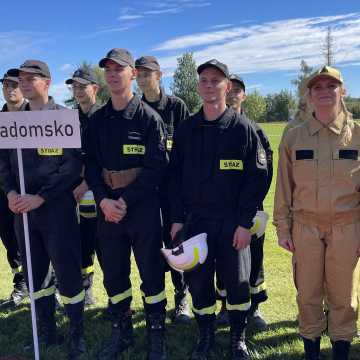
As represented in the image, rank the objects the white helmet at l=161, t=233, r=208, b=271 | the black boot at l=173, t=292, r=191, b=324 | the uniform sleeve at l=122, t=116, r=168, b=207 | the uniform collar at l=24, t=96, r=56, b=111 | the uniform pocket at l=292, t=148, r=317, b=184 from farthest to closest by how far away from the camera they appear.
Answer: the black boot at l=173, t=292, r=191, b=324
the uniform collar at l=24, t=96, r=56, b=111
the uniform sleeve at l=122, t=116, r=168, b=207
the white helmet at l=161, t=233, r=208, b=271
the uniform pocket at l=292, t=148, r=317, b=184

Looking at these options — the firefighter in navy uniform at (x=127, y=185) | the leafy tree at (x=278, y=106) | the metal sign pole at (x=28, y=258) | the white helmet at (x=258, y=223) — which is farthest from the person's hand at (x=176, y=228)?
the leafy tree at (x=278, y=106)

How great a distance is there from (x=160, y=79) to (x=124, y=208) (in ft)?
6.25

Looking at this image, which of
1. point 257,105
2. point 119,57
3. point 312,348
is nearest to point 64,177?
point 119,57

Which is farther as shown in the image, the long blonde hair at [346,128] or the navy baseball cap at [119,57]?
the navy baseball cap at [119,57]

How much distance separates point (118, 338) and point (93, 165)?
169 cm

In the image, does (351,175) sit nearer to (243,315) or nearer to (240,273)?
(240,273)

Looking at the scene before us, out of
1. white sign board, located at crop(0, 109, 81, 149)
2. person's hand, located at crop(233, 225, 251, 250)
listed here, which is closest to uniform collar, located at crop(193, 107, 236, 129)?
person's hand, located at crop(233, 225, 251, 250)

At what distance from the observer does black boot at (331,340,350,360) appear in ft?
11.9

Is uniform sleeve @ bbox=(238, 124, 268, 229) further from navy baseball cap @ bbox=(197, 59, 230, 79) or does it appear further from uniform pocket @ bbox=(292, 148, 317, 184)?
navy baseball cap @ bbox=(197, 59, 230, 79)

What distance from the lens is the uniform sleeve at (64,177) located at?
399cm

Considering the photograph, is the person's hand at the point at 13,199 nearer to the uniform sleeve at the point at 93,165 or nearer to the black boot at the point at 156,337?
the uniform sleeve at the point at 93,165

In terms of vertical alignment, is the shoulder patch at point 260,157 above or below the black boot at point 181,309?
above

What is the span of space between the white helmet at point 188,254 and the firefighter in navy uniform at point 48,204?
3.47 ft

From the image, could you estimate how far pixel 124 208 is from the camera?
12.6ft
